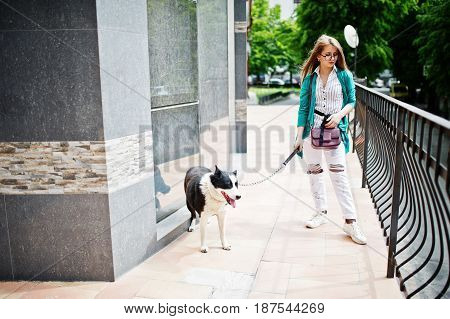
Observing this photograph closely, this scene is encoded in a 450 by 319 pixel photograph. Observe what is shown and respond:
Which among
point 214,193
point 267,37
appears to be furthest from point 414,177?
point 267,37

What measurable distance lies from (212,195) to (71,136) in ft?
4.74

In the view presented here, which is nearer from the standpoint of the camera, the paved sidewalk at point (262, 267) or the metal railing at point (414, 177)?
the metal railing at point (414, 177)

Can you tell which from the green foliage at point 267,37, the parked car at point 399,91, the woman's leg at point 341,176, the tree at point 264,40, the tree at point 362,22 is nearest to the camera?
the woman's leg at point 341,176

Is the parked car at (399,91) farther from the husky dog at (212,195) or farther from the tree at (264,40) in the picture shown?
the husky dog at (212,195)

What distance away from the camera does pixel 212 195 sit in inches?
183

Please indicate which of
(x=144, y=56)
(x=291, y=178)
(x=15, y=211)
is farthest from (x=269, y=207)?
(x=15, y=211)

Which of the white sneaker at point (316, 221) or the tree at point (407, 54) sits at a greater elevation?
the tree at point (407, 54)

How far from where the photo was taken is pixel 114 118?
399 cm

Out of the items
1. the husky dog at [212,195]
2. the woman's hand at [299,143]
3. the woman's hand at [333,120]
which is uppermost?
the woman's hand at [333,120]

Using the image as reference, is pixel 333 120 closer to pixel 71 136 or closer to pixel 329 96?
pixel 329 96

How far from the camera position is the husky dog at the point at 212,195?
4.52 meters

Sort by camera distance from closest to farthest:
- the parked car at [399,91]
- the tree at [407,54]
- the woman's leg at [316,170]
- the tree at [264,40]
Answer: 1. the woman's leg at [316,170]
2. the tree at [407,54]
3. the parked car at [399,91]
4. the tree at [264,40]

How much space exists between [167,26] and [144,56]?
38.4 inches

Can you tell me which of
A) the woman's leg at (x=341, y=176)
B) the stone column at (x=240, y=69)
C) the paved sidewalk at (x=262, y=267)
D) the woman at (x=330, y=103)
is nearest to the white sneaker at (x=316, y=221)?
the paved sidewalk at (x=262, y=267)
